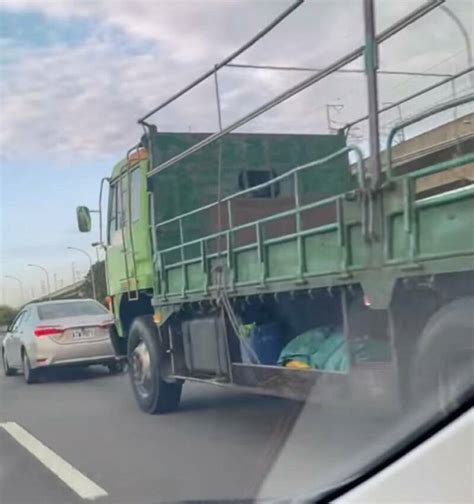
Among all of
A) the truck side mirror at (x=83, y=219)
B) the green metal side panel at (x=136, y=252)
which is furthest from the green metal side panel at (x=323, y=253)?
the truck side mirror at (x=83, y=219)

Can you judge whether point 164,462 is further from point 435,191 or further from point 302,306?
point 435,191

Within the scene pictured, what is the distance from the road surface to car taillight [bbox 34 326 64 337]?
128cm

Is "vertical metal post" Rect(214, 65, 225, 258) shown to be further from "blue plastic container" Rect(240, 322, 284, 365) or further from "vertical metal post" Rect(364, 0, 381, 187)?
"vertical metal post" Rect(364, 0, 381, 187)

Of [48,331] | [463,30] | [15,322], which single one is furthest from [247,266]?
[15,322]

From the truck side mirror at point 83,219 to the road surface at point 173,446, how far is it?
176 cm

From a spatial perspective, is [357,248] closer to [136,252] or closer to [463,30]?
[463,30]

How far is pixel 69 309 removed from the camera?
36.8 ft

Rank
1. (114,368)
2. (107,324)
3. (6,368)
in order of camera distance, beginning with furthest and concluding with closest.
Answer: (6,368)
(114,368)
(107,324)

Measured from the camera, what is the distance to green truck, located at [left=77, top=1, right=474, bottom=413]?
14.8 feet

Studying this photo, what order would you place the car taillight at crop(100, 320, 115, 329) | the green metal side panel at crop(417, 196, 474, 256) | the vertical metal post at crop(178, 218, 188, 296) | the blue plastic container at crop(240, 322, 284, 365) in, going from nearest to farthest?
the green metal side panel at crop(417, 196, 474, 256), the blue plastic container at crop(240, 322, 284, 365), the vertical metal post at crop(178, 218, 188, 296), the car taillight at crop(100, 320, 115, 329)

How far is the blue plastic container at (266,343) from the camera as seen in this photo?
664 cm

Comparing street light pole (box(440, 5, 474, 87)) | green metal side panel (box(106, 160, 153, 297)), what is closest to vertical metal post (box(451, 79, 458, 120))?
street light pole (box(440, 5, 474, 87))

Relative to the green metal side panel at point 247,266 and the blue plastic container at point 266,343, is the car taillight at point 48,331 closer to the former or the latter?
the blue plastic container at point 266,343

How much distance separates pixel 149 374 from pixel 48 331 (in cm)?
311
